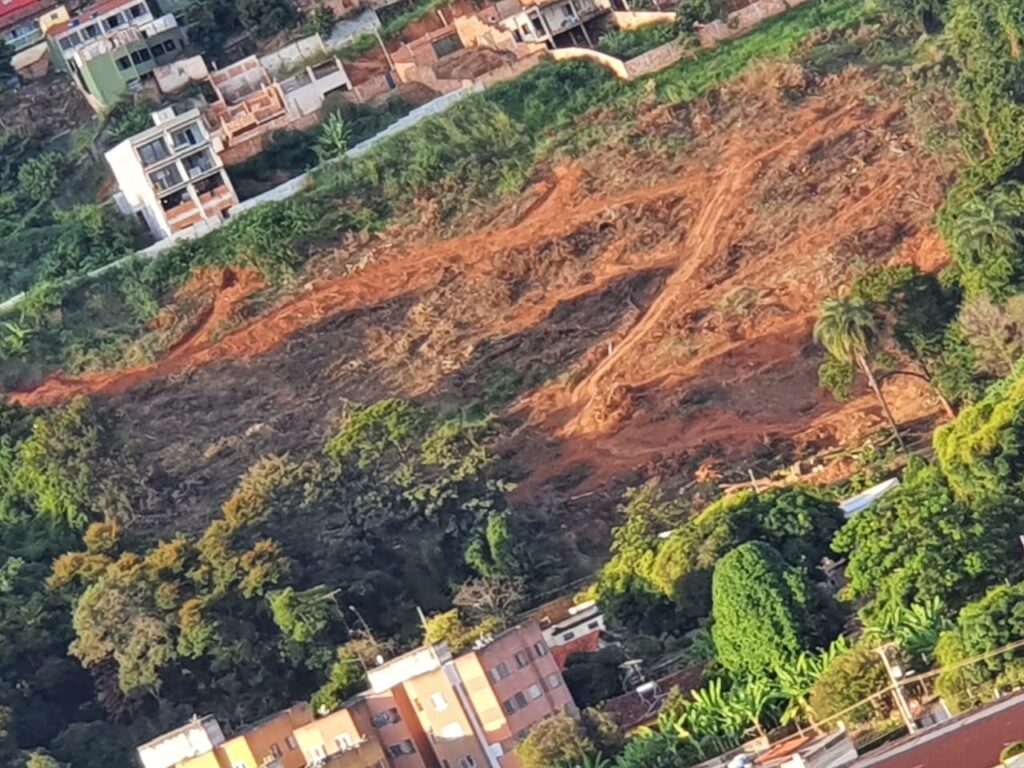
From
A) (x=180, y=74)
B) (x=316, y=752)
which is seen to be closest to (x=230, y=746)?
(x=316, y=752)

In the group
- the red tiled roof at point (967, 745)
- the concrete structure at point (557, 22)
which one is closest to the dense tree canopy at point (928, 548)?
the red tiled roof at point (967, 745)

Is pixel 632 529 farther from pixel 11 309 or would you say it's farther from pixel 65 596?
pixel 11 309

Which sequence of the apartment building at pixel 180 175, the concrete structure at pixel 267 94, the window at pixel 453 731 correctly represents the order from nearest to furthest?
the window at pixel 453 731, the apartment building at pixel 180 175, the concrete structure at pixel 267 94

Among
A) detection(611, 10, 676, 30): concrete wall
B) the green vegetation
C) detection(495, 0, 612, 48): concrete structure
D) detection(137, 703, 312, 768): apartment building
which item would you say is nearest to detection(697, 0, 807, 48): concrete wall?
the green vegetation

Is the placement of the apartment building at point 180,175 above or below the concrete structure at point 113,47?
below

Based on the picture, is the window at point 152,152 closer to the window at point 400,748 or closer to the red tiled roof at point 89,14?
the red tiled roof at point 89,14

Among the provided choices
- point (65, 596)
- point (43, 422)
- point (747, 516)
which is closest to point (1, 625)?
point (65, 596)
